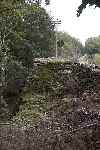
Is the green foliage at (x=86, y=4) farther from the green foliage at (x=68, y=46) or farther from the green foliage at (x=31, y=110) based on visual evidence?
the green foliage at (x=68, y=46)

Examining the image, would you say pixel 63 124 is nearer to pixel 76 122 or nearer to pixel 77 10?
pixel 76 122

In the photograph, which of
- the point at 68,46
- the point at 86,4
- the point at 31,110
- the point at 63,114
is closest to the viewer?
the point at 63,114

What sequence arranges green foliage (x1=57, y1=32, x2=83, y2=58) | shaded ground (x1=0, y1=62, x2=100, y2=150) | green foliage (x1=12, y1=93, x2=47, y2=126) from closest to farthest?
shaded ground (x1=0, y1=62, x2=100, y2=150)
green foliage (x1=12, y1=93, x2=47, y2=126)
green foliage (x1=57, y1=32, x2=83, y2=58)

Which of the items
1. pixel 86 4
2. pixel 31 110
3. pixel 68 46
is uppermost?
pixel 86 4

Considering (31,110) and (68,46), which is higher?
(31,110)

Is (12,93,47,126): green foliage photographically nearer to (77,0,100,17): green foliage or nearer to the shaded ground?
the shaded ground

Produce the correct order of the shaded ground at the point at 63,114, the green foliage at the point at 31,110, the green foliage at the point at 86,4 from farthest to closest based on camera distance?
the green foliage at the point at 86,4 < the green foliage at the point at 31,110 < the shaded ground at the point at 63,114

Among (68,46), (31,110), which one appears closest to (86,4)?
(31,110)

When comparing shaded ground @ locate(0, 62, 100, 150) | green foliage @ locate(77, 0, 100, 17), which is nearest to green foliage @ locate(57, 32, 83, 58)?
shaded ground @ locate(0, 62, 100, 150)

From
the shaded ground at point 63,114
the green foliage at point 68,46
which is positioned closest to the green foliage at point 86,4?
the shaded ground at point 63,114

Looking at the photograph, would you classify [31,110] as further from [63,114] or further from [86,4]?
[86,4]

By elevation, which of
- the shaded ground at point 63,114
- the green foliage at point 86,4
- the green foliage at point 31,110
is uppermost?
the green foliage at point 86,4

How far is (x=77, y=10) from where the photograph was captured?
21.0 m

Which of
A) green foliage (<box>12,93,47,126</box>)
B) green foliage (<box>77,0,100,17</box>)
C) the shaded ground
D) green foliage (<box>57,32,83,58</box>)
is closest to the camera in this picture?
the shaded ground
